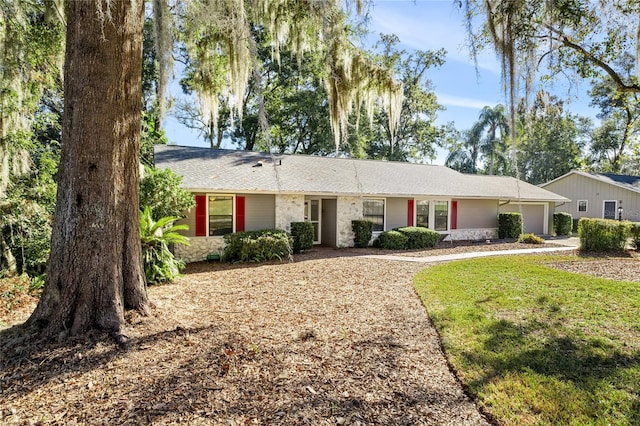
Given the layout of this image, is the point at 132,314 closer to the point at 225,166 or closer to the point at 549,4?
the point at 549,4

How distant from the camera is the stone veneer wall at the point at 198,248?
33.0 feet

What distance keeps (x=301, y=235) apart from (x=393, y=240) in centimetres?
364

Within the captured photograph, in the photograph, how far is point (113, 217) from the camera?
3.81 m

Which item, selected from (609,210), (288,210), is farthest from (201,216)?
(609,210)

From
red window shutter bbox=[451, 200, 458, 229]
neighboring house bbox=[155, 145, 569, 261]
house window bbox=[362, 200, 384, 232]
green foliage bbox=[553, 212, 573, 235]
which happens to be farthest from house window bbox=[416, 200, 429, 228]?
green foliage bbox=[553, 212, 573, 235]

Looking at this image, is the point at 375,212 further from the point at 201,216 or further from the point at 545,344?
the point at 545,344

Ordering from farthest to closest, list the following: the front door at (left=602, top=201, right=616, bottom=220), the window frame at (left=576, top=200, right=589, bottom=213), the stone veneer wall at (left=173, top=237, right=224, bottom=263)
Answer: the window frame at (left=576, top=200, right=589, bottom=213) < the front door at (left=602, top=201, right=616, bottom=220) < the stone veneer wall at (left=173, top=237, right=224, bottom=263)

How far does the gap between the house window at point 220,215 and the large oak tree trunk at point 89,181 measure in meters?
6.87

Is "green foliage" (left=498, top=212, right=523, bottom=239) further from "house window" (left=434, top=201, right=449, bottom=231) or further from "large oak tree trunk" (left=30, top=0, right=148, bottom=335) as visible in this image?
"large oak tree trunk" (left=30, top=0, right=148, bottom=335)

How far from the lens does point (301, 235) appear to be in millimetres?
11289

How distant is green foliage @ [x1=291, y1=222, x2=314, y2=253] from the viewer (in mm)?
11258

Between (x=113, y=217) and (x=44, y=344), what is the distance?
1397 millimetres

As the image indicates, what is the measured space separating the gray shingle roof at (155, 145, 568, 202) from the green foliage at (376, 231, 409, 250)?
5.29 feet

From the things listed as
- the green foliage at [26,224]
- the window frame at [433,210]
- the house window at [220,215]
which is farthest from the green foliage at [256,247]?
the window frame at [433,210]
